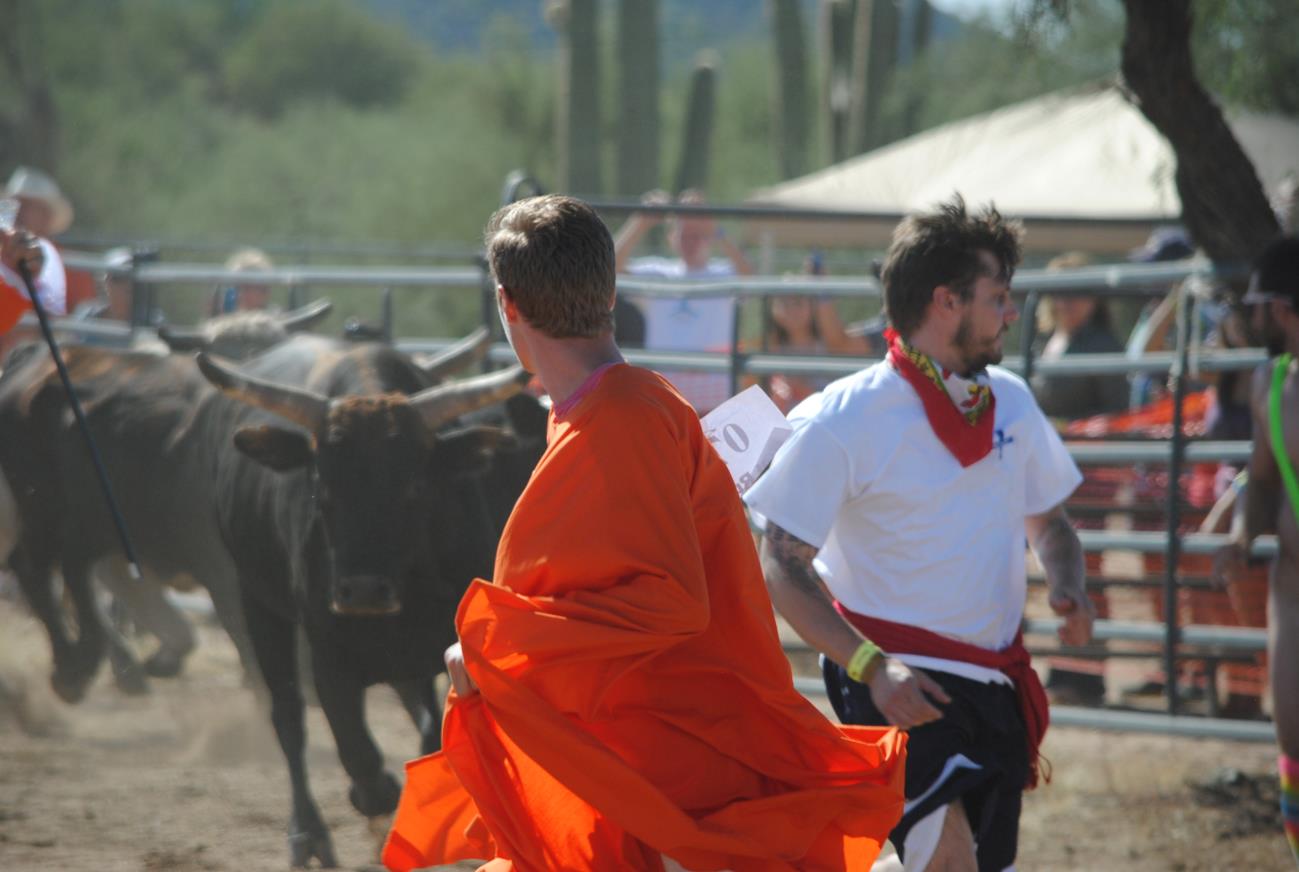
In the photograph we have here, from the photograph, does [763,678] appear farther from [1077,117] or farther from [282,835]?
[1077,117]

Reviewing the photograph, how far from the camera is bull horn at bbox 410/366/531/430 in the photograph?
5.55 metres

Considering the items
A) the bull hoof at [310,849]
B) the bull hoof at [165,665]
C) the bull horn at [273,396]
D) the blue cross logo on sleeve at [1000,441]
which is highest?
the blue cross logo on sleeve at [1000,441]

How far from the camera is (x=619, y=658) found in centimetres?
A: 285

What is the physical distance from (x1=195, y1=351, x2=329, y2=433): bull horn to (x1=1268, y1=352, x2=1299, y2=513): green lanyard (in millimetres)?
3002

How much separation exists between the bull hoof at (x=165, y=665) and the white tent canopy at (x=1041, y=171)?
212 inches

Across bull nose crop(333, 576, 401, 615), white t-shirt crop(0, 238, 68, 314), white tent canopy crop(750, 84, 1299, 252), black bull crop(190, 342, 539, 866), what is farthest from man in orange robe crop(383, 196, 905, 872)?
white tent canopy crop(750, 84, 1299, 252)

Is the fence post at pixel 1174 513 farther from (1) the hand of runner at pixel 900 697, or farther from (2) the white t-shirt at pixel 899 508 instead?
(1) the hand of runner at pixel 900 697

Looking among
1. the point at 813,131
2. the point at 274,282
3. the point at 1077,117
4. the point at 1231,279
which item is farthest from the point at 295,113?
the point at 1231,279

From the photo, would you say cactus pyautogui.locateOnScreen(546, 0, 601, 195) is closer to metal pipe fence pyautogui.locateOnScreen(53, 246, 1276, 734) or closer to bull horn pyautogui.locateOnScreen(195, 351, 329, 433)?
metal pipe fence pyautogui.locateOnScreen(53, 246, 1276, 734)

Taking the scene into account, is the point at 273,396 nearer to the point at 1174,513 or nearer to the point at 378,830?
the point at 378,830

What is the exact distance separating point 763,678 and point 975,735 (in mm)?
990

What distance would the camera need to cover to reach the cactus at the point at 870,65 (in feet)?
65.8

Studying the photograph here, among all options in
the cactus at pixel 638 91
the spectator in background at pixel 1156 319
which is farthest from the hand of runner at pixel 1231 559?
the cactus at pixel 638 91

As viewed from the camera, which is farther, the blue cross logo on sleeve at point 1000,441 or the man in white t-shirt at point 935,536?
the blue cross logo on sleeve at point 1000,441
